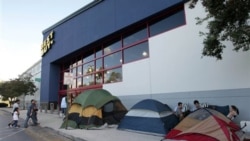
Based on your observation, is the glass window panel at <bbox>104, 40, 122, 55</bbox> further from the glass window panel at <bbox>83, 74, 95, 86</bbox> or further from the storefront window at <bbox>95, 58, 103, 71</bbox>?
the glass window panel at <bbox>83, 74, 95, 86</bbox>

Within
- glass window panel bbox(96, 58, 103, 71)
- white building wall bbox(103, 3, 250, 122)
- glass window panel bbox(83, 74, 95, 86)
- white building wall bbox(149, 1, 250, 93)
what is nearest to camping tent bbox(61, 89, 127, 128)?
white building wall bbox(103, 3, 250, 122)

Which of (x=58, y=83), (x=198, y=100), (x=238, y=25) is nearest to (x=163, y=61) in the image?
(x=198, y=100)

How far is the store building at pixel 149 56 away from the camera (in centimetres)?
1049

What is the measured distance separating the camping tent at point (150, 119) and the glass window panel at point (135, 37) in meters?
5.82

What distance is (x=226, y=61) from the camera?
1041 cm

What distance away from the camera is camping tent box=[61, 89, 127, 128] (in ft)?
40.2

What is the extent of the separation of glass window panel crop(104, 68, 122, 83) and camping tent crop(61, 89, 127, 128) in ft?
11.5

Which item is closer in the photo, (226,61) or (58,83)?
(226,61)

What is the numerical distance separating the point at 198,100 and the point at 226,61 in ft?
7.40

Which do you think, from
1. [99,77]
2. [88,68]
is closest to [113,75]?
[99,77]

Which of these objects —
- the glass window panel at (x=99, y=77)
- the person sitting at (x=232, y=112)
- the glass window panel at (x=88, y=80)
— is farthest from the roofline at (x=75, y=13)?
the person sitting at (x=232, y=112)

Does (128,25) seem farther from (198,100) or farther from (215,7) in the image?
(215,7)

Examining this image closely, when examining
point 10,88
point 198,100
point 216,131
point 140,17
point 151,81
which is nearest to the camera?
point 216,131

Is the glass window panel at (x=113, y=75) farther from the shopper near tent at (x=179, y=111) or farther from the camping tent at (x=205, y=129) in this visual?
the camping tent at (x=205, y=129)
